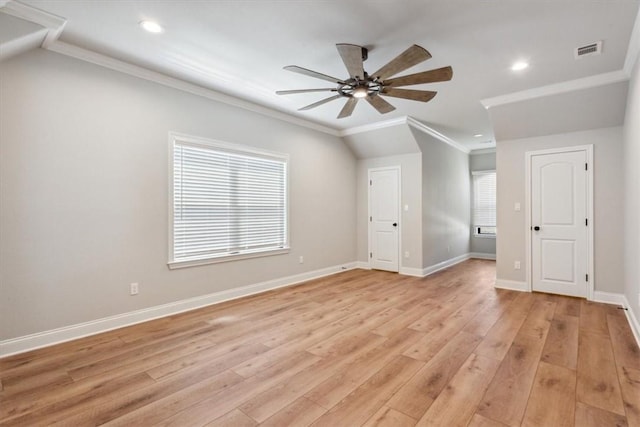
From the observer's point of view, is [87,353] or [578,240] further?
[578,240]

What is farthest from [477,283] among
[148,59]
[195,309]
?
[148,59]

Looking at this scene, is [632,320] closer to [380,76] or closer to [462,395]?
[462,395]

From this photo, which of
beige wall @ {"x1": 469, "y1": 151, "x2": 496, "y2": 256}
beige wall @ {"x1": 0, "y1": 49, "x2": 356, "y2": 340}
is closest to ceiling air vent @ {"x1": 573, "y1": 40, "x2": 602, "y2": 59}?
beige wall @ {"x1": 0, "y1": 49, "x2": 356, "y2": 340}

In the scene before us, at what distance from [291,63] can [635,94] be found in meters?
3.41

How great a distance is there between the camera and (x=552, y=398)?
6.55 ft

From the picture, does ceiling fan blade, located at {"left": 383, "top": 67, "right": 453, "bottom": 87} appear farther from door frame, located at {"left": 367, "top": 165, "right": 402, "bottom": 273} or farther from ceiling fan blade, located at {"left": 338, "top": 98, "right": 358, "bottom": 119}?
door frame, located at {"left": 367, "top": 165, "right": 402, "bottom": 273}

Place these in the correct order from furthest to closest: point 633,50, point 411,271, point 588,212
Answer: point 411,271 < point 588,212 < point 633,50

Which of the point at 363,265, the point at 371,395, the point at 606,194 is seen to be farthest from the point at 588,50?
the point at 363,265

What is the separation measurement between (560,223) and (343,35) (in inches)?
163

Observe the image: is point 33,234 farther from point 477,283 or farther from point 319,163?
point 477,283

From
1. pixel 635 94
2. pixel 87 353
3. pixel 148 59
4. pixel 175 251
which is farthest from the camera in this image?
pixel 175 251

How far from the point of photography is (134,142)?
3344 mm

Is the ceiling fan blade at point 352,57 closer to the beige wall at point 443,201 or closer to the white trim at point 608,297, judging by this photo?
the beige wall at point 443,201

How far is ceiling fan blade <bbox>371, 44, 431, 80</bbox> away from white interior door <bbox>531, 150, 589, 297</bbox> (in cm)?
342
